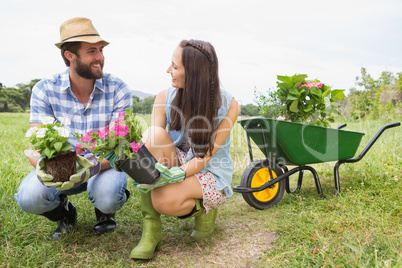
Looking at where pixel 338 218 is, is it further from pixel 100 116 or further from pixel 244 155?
pixel 244 155

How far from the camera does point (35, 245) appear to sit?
6.93 feet

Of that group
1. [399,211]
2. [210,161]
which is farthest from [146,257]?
[399,211]

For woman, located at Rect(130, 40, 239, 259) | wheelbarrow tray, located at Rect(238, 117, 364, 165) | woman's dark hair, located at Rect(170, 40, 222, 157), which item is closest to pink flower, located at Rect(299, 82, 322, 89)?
wheelbarrow tray, located at Rect(238, 117, 364, 165)

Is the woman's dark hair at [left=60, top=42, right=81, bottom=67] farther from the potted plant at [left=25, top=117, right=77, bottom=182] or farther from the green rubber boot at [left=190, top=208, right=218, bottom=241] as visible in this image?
the green rubber boot at [left=190, top=208, right=218, bottom=241]

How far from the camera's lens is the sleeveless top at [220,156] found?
2178mm

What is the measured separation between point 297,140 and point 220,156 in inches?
34.7

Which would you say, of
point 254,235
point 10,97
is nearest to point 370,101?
point 254,235

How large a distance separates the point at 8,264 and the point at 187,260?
991 millimetres

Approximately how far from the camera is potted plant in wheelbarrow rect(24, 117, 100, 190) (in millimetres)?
1848

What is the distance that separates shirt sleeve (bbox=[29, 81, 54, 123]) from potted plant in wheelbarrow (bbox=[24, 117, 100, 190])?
1.03 feet

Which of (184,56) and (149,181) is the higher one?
(184,56)

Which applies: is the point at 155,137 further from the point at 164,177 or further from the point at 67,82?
the point at 67,82

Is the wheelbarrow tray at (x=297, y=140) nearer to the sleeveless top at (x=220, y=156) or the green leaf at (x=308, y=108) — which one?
the green leaf at (x=308, y=108)

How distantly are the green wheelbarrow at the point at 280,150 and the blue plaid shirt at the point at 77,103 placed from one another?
1079 millimetres
